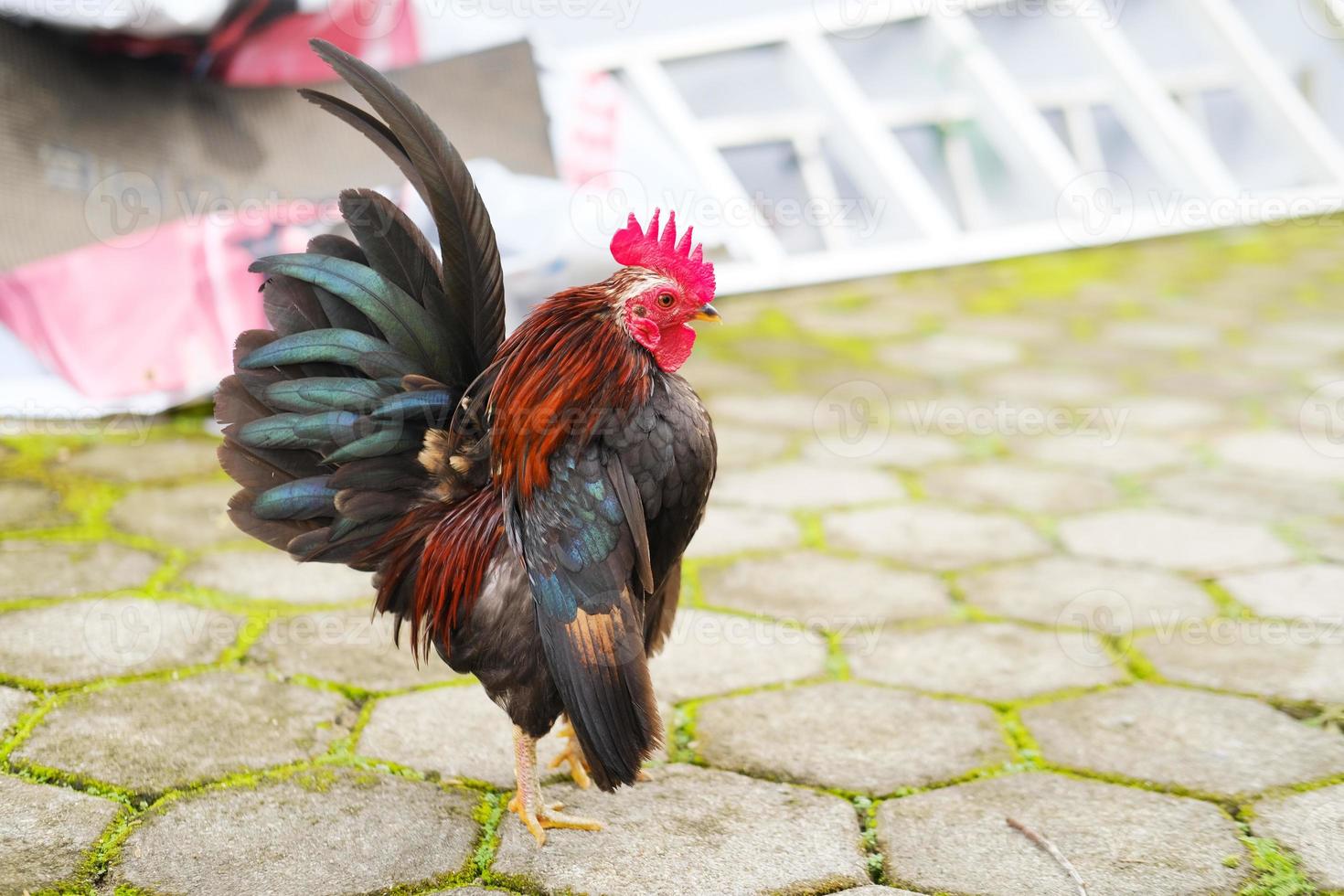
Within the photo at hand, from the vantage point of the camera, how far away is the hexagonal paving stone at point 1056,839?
198cm

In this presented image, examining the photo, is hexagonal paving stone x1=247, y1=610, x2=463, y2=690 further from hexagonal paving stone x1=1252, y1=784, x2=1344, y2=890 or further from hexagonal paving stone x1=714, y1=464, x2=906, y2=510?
hexagonal paving stone x1=1252, y1=784, x2=1344, y2=890

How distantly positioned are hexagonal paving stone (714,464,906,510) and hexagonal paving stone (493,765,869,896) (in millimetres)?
1598

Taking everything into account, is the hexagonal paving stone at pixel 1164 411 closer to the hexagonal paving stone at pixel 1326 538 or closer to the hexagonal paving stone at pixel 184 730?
the hexagonal paving stone at pixel 1326 538

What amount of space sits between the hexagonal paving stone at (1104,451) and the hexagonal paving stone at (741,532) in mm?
1195

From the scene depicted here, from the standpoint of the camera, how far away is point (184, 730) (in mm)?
2342

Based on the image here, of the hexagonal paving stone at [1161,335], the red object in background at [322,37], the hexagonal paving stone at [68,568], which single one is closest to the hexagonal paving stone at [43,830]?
the hexagonal paving stone at [68,568]

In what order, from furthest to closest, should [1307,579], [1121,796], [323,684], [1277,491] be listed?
[1277,491]
[1307,579]
[323,684]
[1121,796]

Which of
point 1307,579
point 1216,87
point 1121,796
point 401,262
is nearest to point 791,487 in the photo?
point 1307,579

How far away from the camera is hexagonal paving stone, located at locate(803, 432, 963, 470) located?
13.7 ft

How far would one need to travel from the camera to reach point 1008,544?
3496 mm

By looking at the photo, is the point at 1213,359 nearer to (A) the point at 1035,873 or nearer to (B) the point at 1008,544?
(B) the point at 1008,544

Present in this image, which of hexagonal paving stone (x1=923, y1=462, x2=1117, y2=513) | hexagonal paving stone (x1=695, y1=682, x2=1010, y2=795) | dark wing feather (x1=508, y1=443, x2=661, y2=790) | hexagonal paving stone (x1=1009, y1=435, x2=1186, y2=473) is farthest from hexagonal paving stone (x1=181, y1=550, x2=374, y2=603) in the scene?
hexagonal paving stone (x1=1009, y1=435, x2=1186, y2=473)

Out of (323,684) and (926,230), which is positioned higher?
(926,230)

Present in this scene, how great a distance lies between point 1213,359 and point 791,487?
2660 millimetres
